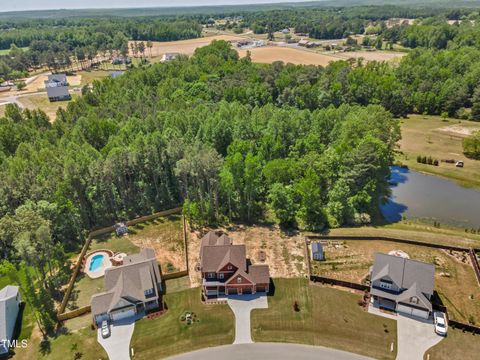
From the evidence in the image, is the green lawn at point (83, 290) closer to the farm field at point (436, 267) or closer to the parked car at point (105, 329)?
the parked car at point (105, 329)

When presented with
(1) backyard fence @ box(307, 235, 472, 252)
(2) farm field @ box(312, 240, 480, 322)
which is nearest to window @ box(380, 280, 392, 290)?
(2) farm field @ box(312, 240, 480, 322)

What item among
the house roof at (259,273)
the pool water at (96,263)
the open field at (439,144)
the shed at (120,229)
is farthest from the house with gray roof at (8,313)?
the open field at (439,144)

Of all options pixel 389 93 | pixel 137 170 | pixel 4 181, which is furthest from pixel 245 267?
pixel 389 93

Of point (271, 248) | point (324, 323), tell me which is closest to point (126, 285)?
point (271, 248)

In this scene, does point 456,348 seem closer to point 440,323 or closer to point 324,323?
point 440,323

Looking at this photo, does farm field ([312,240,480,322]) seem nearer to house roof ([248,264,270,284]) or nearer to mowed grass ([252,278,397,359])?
mowed grass ([252,278,397,359])

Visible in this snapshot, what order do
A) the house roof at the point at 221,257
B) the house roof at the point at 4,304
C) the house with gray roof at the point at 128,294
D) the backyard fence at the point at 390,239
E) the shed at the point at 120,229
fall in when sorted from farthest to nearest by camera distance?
the shed at the point at 120,229
the backyard fence at the point at 390,239
the house roof at the point at 221,257
the house with gray roof at the point at 128,294
the house roof at the point at 4,304
